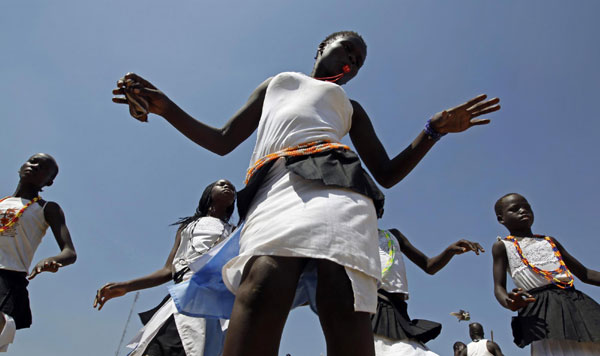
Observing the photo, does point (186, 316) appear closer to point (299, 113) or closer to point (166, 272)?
point (166, 272)

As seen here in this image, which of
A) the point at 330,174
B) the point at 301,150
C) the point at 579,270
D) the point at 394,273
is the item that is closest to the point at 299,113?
the point at 301,150

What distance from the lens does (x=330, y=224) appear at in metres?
1.72

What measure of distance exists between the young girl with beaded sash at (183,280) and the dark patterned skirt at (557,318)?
2.48 m

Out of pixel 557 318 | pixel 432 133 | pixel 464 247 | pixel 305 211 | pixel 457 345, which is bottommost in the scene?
pixel 457 345

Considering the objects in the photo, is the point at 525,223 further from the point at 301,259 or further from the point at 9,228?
the point at 9,228

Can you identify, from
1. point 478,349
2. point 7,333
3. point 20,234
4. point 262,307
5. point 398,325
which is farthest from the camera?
point 478,349

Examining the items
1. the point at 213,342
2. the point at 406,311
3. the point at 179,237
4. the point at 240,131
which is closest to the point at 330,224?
the point at 240,131

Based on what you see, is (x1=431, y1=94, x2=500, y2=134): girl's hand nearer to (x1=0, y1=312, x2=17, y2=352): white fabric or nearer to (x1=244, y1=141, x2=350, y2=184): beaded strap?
(x1=244, y1=141, x2=350, y2=184): beaded strap

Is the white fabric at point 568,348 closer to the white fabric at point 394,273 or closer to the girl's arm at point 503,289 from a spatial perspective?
the girl's arm at point 503,289

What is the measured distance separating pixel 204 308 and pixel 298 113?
0.89 m

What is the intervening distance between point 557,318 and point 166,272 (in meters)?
3.27

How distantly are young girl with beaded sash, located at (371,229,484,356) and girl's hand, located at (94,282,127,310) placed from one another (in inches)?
80.5

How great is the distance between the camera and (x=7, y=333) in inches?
152

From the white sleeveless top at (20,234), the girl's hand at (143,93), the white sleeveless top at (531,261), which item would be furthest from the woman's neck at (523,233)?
the white sleeveless top at (20,234)
